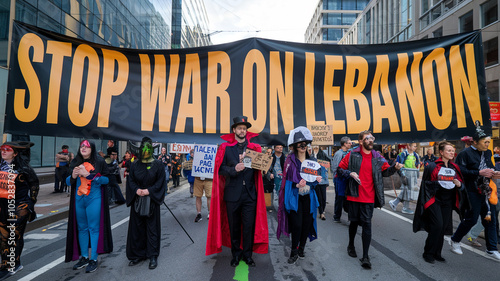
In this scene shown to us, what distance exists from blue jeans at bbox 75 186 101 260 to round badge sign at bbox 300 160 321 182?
3.03 meters

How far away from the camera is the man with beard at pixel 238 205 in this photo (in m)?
4.12

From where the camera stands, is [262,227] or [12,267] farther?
[262,227]

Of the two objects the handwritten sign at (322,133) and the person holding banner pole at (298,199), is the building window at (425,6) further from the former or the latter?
the handwritten sign at (322,133)

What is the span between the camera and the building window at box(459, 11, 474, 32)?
63.9ft

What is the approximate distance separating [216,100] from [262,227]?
1.98 m

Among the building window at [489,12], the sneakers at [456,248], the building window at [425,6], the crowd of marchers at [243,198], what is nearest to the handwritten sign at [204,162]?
the crowd of marchers at [243,198]

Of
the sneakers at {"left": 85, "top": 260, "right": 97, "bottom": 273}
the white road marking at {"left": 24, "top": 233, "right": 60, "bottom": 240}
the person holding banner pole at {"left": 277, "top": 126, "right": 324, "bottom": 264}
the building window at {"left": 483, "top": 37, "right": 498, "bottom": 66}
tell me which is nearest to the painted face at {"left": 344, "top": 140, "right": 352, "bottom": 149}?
the person holding banner pole at {"left": 277, "top": 126, "right": 324, "bottom": 264}

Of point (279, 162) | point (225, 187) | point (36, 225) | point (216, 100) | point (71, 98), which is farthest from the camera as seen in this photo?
point (279, 162)

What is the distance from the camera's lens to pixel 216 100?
3.86m

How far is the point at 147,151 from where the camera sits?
4.17m

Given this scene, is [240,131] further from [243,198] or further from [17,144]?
[17,144]

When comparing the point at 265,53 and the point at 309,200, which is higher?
the point at 265,53

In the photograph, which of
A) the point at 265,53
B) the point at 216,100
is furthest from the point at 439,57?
the point at 216,100

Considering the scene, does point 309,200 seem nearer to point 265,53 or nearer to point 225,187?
point 225,187
